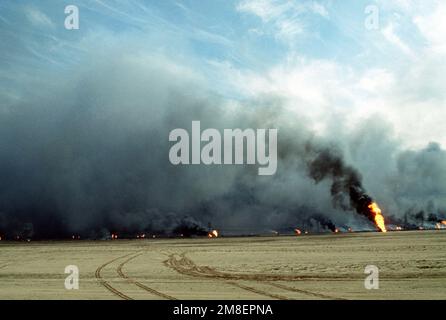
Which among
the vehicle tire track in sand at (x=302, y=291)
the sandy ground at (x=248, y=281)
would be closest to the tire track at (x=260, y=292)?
the sandy ground at (x=248, y=281)

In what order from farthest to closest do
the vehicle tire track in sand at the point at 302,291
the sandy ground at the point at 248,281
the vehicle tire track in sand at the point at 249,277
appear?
the sandy ground at the point at 248,281 → the vehicle tire track in sand at the point at 249,277 → the vehicle tire track in sand at the point at 302,291

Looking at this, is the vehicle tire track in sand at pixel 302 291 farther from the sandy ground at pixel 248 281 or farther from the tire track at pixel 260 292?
the tire track at pixel 260 292

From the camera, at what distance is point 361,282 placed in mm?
21672

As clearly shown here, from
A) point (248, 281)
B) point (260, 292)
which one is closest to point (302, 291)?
point (260, 292)

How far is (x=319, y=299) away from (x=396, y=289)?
5.29 meters

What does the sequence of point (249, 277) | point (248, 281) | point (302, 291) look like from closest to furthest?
point (302, 291) < point (248, 281) < point (249, 277)

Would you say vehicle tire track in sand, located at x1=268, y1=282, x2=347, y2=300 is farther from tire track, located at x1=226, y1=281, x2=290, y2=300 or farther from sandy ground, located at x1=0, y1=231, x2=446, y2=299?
tire track, located at x1=226, y1=281, x2=290, y2=300

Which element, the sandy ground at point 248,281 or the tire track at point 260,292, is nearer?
the tire track at point 260,292

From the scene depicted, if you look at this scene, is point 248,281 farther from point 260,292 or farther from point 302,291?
point 302,291

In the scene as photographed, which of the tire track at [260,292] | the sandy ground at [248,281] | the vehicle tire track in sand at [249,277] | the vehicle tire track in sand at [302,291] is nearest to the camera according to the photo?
the vehicle tire track in sand at [302,291]
